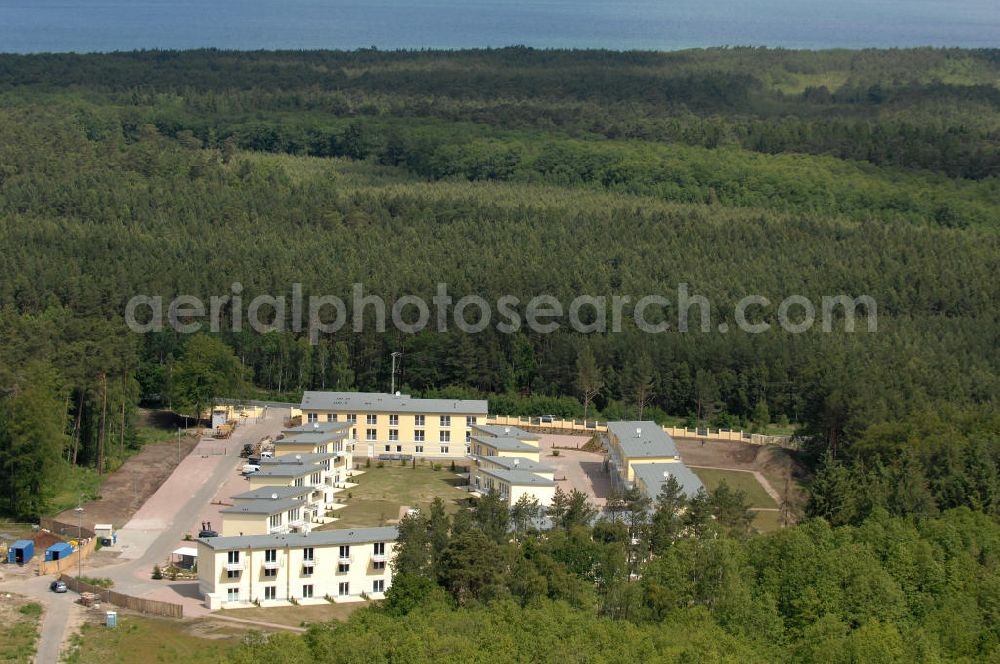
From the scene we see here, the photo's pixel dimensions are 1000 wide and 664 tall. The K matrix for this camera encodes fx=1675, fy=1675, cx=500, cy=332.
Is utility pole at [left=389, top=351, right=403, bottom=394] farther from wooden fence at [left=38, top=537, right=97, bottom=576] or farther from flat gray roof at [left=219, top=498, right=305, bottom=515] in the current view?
wooden fence at [left=38, top=537, right=97, bottom=576]

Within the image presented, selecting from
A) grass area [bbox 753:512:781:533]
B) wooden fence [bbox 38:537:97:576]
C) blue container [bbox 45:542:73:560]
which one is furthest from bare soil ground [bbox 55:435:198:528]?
grass area [bbox 753:512:781:533]

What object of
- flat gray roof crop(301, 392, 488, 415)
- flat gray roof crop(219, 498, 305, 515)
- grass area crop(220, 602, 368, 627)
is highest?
flat gray roof crop(301, 392, 488, 415)

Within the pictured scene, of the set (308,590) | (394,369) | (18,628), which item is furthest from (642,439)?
(18,628)

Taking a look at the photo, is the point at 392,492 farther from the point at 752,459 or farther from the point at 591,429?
the point at 752,459

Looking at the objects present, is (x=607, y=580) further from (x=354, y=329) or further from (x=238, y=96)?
(x=238, y=96)

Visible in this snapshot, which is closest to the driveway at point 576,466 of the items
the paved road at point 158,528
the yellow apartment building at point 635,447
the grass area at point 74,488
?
the yellow apartment building at point 635,447

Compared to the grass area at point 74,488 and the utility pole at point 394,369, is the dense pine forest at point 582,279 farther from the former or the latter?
the utility pole at point 394,369

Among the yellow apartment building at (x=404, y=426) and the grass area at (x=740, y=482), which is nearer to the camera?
the grass area at (x=740, y=482)
